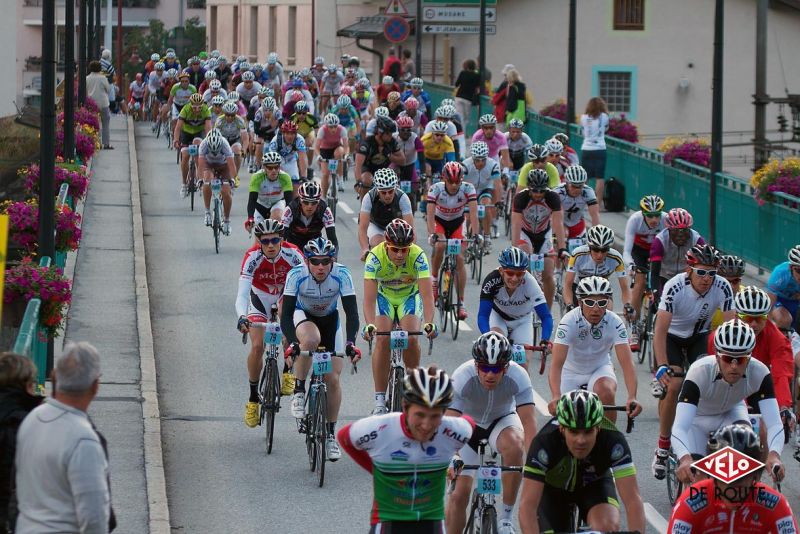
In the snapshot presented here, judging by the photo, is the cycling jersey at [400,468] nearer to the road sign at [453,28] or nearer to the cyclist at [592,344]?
the cyclist at [592,344]

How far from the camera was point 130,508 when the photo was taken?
11312mm

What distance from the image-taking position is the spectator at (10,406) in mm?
7645

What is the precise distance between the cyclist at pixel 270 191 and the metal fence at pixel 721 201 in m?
6.21

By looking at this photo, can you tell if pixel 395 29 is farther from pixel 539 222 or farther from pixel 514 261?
pixel 514 261

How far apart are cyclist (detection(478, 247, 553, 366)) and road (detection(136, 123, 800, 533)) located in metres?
1.39

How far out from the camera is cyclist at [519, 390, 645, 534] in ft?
27.8

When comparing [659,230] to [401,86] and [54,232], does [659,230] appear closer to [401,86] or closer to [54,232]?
[54,232]

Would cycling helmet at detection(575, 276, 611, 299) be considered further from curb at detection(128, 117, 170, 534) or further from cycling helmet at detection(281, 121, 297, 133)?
cycling helmet at detection(281, 121, 297, 133)

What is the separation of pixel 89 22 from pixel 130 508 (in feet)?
141

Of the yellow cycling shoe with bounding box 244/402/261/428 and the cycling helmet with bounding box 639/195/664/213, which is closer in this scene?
the yellow cycling shoe with bounding box 244/402/261/428

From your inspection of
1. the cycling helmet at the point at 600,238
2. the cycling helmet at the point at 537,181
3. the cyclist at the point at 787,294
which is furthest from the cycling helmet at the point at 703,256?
the cycling helmet at the point at 537,181

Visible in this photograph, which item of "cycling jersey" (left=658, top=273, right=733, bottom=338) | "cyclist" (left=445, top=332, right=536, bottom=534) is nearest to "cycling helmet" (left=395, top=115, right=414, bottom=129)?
"cycling jersey" (left=658, top=273, right=733, bottom=338)

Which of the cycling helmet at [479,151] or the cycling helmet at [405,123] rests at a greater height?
the cycling helmet at [405,123]

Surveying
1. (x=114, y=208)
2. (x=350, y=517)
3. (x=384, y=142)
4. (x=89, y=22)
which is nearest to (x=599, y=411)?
(x=350, y=517)
